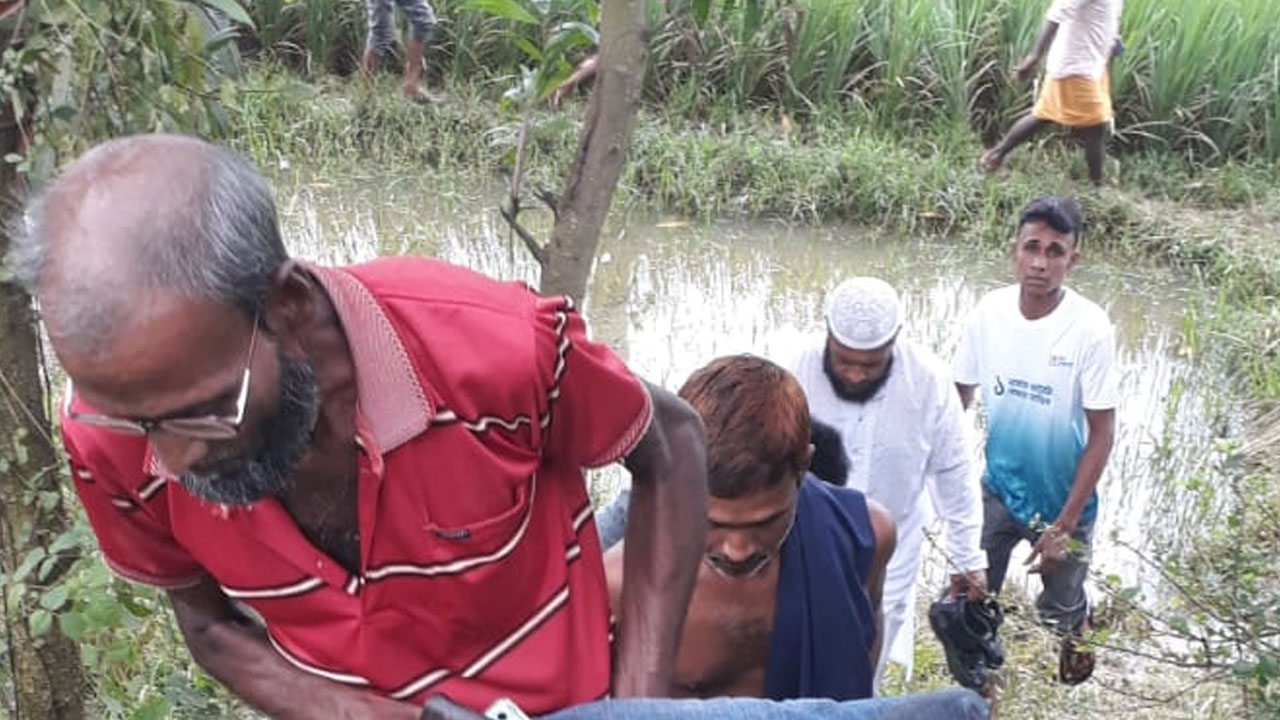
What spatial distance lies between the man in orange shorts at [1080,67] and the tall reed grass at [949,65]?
64 centimetres

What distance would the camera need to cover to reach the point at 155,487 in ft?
4.69

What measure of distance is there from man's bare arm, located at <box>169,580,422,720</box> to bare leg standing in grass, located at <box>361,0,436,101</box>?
666 centimetres

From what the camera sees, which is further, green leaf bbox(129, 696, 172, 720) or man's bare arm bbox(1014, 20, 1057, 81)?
man's bare arm bbox(1014, 20, 1057, 81)

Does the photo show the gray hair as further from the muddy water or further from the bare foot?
the bare foot

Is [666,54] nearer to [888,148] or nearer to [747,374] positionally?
[888,148]

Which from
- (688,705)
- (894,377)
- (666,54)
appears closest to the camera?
(688,705)

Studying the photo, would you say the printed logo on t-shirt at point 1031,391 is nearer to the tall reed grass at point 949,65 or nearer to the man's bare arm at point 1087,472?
the man's bare arm at point 1087,472

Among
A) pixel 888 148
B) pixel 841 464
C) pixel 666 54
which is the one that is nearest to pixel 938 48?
pixel 888 148

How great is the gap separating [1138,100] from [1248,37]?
575mm

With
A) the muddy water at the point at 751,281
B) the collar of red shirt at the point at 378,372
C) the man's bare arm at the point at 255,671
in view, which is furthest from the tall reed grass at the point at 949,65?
the collar of red shirt at the point at 378,372

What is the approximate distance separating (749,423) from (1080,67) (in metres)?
5.19

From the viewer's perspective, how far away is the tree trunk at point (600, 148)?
6.00 feet

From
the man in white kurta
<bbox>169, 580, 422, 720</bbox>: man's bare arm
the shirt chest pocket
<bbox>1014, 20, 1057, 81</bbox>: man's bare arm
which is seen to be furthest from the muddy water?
the shirt chest pocket

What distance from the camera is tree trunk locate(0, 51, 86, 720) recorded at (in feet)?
6.90
